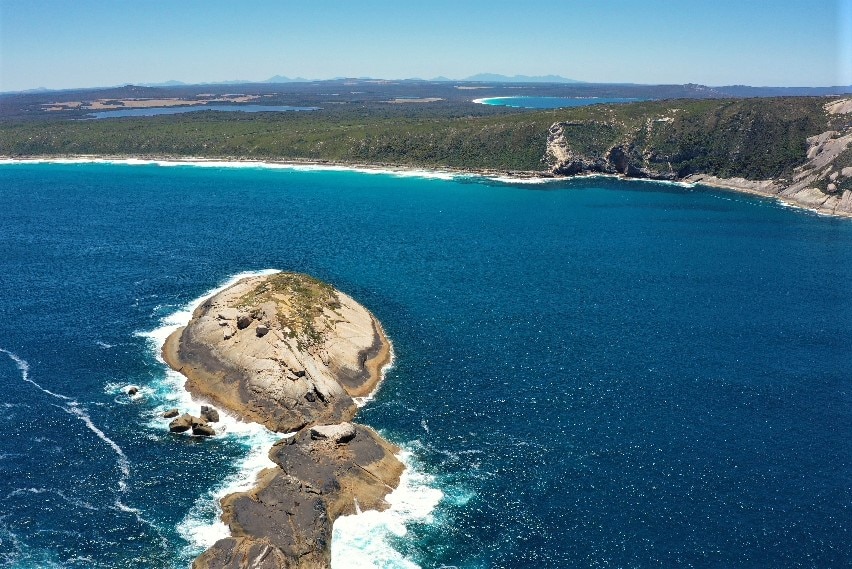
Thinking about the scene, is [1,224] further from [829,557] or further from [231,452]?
[829,557]

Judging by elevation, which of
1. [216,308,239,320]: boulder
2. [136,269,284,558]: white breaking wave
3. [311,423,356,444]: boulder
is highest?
[216,308,239,320]: boulder

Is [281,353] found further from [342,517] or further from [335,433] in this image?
[342,517]

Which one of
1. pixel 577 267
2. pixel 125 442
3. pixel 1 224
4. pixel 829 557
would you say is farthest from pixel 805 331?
pixel 1 224

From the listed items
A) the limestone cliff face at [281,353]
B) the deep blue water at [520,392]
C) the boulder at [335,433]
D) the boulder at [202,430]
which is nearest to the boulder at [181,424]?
the boulder at [202,430]

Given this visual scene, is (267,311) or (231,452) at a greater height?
(267,311)

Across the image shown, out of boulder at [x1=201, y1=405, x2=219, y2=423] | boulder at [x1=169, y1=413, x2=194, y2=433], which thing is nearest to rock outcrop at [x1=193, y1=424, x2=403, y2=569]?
boulder at [x1=201, y1=405, x2=219, y2=423]

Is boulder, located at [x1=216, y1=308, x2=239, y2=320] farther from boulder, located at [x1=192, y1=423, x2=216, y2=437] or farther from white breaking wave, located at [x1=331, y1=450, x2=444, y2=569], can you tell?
white breaking wave, located at [x1=331, y1=450, x2=444, y2=569]
